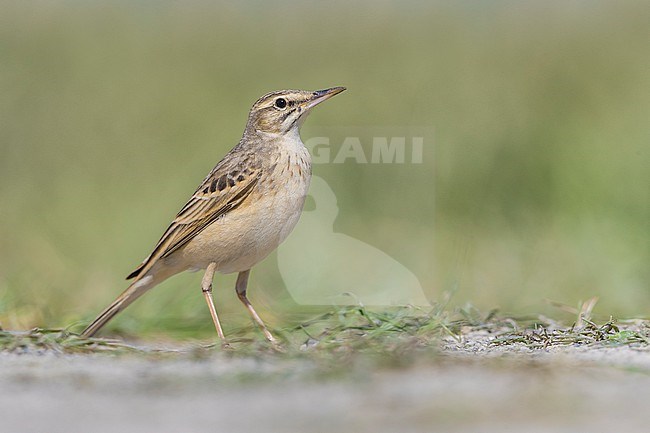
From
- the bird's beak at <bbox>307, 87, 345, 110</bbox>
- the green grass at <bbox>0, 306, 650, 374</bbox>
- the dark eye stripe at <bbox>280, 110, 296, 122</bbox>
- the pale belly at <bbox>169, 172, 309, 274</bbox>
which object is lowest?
the green grass at <bbox>0, 306, 650, 374</bbox>

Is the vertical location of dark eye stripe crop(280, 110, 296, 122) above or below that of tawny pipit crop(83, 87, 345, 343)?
above

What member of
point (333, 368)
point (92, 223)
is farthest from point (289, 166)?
point (92, 223)

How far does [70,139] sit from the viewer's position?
15.4 metres

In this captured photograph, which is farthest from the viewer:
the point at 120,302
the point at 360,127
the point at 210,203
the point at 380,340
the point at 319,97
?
the point at 360,127

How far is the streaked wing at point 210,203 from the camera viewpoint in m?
7.55

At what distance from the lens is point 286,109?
318 inches

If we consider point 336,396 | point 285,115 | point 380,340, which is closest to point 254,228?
point 285,115

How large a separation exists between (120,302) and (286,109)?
1.91m

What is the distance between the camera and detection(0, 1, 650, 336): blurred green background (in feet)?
34.4

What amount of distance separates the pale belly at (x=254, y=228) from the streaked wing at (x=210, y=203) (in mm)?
65

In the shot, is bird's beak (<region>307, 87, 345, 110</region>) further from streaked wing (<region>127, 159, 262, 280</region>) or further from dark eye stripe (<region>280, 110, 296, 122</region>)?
streaked wing (<region>127, 159, 262, 280</region>)

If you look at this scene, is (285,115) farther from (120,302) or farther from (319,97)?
(120,302)

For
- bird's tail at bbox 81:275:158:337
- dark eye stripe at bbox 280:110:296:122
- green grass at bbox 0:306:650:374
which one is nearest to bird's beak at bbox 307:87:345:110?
dark eye stripe at bbox 280:110:296:122

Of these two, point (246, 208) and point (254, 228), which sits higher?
point (246, 208)
